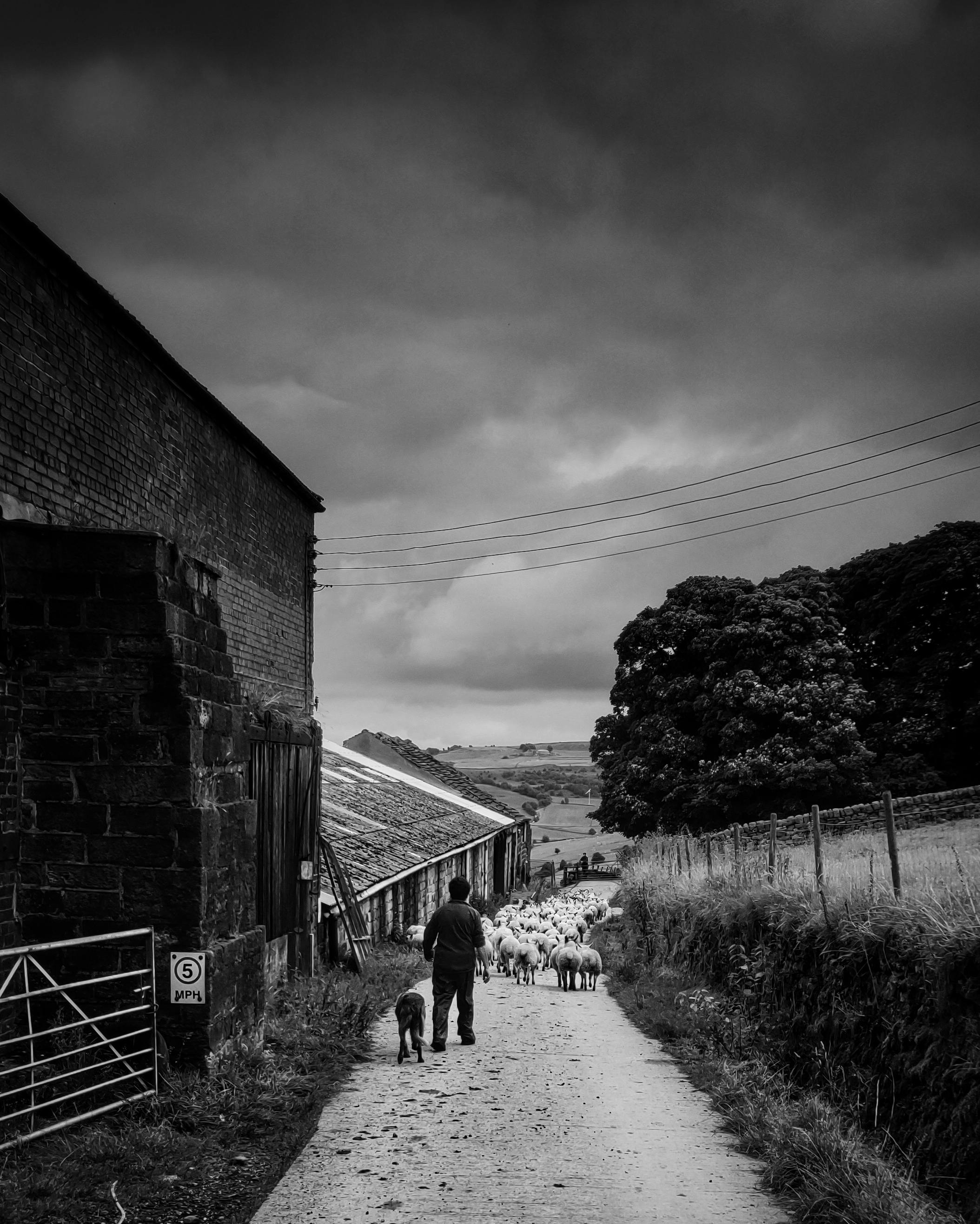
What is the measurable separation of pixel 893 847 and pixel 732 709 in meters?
25.3

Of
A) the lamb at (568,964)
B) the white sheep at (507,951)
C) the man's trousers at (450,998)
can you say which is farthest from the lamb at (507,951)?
the man's trousers at (450,998)

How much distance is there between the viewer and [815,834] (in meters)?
10.6

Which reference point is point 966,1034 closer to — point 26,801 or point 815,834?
point 815,834

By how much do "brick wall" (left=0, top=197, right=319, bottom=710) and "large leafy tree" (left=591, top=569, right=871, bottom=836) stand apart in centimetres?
1938

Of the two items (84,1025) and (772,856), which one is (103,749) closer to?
(84,1025)

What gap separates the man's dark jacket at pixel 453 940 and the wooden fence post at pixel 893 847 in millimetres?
4147

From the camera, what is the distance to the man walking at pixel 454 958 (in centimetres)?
1044

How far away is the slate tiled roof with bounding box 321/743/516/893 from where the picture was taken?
1973 cm

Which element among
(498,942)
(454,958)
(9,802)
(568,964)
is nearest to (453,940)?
(454,958)

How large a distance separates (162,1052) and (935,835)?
13.5 meters

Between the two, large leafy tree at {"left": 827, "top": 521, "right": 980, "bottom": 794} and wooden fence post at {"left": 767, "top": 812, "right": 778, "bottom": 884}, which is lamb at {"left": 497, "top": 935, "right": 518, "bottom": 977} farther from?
large leafy tree at {"left": 827, "top": 521, "right": 980, "bottom": 794}

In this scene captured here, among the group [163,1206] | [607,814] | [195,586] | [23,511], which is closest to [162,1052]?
[163,1206]

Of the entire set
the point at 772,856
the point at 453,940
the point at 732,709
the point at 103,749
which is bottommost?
the point at 453,940

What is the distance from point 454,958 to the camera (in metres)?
10.4
